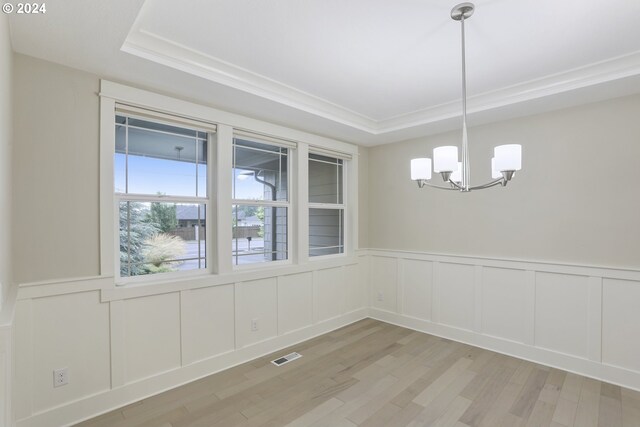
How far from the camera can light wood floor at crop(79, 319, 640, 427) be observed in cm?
230

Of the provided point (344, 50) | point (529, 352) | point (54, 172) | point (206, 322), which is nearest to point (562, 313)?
point (529, 352)

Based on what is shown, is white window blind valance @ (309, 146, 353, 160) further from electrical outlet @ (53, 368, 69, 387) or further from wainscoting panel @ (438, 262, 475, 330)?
electrical outlet @ (53, 368, 69, 387)

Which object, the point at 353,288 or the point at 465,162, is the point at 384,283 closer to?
the point at 353,288

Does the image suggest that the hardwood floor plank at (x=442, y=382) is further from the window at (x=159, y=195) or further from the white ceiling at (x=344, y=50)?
the white ceiling at (x=344, y=50)

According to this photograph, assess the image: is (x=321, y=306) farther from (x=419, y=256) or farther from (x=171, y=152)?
(x=171, y=152)

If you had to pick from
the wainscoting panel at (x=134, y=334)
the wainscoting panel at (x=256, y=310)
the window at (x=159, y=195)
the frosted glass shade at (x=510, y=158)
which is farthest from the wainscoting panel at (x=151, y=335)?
the frosted glass shade at (x=510, y=158)

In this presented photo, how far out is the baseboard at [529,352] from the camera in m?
2.77

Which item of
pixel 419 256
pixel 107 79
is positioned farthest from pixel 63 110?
pixel 419 256

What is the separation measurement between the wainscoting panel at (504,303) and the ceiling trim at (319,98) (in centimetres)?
175

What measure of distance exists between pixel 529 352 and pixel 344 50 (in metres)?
3.36

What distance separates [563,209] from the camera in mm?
3072

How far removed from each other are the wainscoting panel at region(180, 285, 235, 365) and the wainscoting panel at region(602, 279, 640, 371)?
3.39 metres

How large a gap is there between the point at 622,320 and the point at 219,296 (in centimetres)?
357

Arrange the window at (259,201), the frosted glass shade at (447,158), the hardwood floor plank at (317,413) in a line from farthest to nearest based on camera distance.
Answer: the window at (259,201), the hardwood floor plank at (317,413), the frosted glass shade at (447,158)
